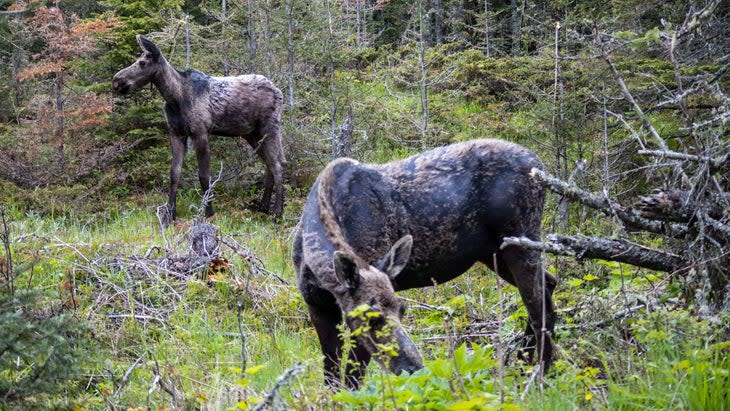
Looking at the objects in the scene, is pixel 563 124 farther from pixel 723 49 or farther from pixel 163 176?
pixel 163 176

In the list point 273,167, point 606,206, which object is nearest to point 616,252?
point 606,206

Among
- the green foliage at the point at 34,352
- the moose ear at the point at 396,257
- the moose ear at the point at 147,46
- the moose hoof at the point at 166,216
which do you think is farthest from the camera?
the moose ear at the point at 147,46

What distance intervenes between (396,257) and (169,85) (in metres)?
9.36

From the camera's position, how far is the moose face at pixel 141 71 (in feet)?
43.3

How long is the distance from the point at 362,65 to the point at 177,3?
49.1 feet

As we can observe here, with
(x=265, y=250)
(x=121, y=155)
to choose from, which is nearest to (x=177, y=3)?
(x=121, y=155)

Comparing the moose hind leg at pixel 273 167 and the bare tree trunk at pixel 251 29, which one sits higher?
the bare tree trunk at pixel 251 29

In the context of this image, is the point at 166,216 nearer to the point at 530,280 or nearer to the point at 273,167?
the point at 273,167

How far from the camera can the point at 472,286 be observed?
9.00m

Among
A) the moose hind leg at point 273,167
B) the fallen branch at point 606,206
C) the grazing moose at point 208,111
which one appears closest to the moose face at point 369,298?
the fallen branch at point 606,206

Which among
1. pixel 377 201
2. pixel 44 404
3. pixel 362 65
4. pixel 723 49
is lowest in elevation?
pixel 362 65

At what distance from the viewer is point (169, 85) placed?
1357cm

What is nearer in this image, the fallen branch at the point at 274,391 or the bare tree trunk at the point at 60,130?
the fallen branch at the point at 274,391

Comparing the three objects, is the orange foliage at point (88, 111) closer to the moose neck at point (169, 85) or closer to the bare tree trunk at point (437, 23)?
the moose neck at point (169, 85)
